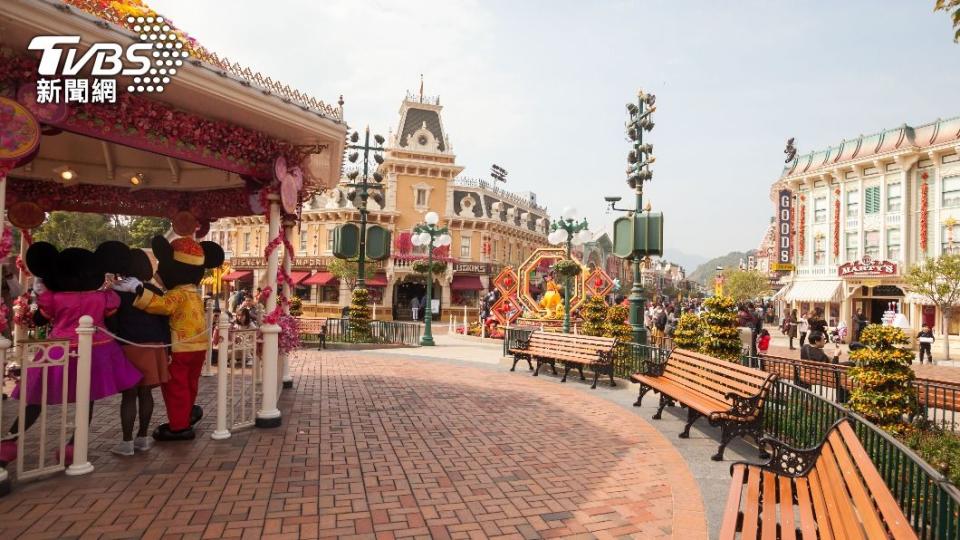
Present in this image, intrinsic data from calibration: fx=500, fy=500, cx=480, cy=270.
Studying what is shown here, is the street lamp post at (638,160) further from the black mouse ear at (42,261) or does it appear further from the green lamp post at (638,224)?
the black mouse ear at (42,261)

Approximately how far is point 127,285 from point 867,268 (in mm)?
34454

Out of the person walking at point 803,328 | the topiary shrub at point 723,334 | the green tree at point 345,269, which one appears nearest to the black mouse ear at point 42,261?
the topiary shrub at point 723,334

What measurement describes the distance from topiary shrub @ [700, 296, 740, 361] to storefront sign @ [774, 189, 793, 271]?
29523 millimetres

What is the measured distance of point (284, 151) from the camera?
6.50 metres

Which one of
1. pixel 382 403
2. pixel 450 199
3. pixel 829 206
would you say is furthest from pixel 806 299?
pixel 382 403

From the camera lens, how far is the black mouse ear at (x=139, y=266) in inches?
192

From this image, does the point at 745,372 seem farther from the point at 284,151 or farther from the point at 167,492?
the point at 284,151

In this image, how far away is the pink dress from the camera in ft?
14.4

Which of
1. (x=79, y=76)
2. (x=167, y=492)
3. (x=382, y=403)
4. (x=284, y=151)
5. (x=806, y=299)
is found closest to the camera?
(x=167, y=492)

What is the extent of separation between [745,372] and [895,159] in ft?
101

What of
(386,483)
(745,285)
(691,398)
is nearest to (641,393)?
(691,398)

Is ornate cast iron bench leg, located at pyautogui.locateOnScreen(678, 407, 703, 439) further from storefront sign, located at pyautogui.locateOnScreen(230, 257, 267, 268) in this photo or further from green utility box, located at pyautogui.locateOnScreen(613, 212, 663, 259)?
storefront sign, located at pyautogui.locateOnScreen(230, 257, 267, 268)

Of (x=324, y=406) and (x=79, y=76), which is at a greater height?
(x=79, y=76)

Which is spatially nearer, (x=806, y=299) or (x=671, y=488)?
(x=671, y=488)
